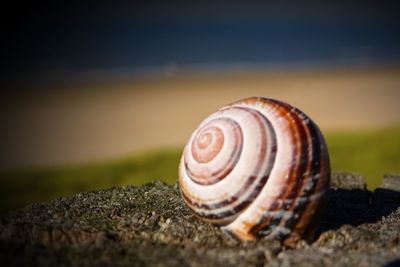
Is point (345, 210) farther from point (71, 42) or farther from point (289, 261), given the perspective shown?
point (71, 42)

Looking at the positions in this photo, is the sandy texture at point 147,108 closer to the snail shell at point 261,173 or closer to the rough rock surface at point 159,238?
the rough rock surface at point 159,238

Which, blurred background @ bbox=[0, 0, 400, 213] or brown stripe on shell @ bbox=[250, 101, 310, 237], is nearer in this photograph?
brown stripe on shell @ bbox=[250, 101, 310, 237]

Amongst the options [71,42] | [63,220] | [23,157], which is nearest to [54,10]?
[71,42]

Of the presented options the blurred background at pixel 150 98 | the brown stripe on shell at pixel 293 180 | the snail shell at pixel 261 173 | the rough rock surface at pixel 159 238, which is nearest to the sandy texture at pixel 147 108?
the blurred background at pixel 150 98

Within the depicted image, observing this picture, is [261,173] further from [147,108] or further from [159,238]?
[147,108]

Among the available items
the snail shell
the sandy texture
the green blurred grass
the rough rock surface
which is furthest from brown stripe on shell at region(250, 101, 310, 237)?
the sandy texture

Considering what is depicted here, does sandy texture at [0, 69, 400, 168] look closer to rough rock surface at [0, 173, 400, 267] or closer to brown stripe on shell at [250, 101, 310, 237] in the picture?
rough rock surface at [0, 173, 400, 267]

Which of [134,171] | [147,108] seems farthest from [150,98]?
[134,171]
